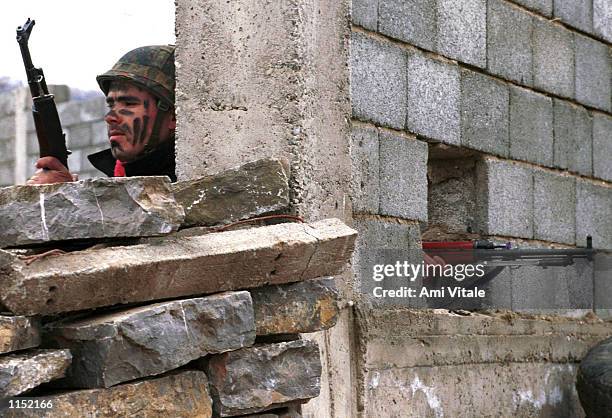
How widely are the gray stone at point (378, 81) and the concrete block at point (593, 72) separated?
1637 millimetres

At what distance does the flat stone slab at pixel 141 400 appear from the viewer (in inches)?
104

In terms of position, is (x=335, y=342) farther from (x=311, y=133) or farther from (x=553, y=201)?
(x=553, y=201)

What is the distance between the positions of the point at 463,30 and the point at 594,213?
1470 mm

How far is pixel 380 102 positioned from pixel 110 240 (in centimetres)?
162

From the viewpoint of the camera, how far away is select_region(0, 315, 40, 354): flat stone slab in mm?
2576

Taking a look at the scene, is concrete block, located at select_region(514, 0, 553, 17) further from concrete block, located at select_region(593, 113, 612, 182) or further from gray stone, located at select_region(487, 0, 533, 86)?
concrete block, located at select_region(593, 113, 612, 182)

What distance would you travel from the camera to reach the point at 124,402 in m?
2.75

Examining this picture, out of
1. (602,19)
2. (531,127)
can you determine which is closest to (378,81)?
(531,127)

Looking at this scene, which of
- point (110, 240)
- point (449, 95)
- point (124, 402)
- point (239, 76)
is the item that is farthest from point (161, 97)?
point (124, 402)

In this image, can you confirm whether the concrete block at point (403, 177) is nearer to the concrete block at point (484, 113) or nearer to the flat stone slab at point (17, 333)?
the concrete block at point (484, 113)

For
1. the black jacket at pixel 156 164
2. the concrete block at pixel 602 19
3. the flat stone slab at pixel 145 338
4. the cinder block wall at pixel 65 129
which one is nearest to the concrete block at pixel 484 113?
the concrete block at pixel 602 19

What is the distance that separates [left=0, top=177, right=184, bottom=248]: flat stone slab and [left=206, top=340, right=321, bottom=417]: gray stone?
397 millimetres

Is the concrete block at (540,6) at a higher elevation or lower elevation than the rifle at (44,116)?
higher

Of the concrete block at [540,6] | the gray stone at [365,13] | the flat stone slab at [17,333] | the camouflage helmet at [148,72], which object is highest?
the concrete block at [540,6]
